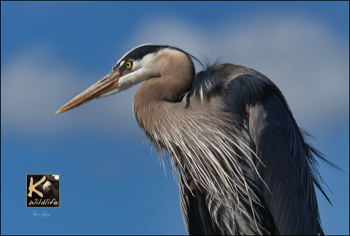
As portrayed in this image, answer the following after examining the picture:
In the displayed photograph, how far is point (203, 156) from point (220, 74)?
2.72ft

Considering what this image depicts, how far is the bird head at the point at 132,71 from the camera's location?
4.17m

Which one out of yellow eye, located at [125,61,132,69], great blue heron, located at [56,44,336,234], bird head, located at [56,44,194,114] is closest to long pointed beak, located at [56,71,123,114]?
bird head, located at [56,44,194,114]

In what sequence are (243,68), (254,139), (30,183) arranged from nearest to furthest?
(254,139), (243,68), (30,183)

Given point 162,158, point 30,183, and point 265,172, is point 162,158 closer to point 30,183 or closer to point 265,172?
point 265,172

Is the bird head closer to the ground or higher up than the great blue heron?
higher up

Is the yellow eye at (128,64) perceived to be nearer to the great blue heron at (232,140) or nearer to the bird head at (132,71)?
the bird head at (132,71)

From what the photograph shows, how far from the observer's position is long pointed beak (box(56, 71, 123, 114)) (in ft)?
14.8

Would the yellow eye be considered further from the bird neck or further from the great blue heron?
the bird neck

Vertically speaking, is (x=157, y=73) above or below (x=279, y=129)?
above

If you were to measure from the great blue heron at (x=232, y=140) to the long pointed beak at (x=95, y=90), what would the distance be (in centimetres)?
52

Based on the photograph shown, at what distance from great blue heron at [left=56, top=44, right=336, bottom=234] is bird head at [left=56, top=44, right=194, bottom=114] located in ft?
0.07

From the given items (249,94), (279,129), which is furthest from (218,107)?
(279,129)

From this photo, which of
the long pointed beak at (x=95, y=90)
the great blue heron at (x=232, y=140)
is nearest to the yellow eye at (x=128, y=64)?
the long pointed beak at (x=95, y=90)

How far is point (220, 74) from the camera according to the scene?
13.2 ft
